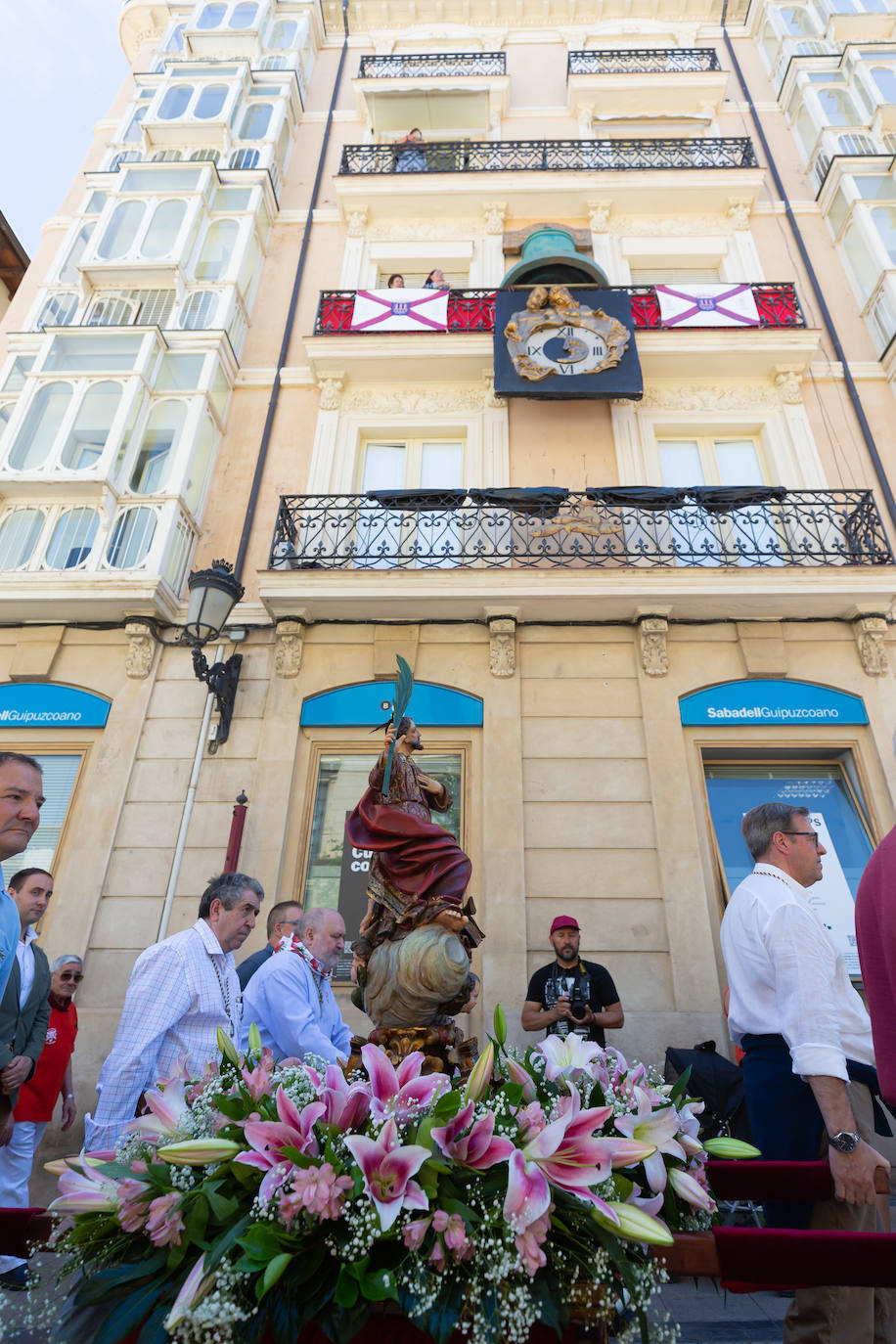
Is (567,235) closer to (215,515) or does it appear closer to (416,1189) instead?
(215,515)

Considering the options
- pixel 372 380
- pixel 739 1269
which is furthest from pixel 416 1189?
pixel 372 380

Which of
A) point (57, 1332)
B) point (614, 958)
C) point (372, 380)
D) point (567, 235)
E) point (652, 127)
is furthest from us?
point (652, 127)

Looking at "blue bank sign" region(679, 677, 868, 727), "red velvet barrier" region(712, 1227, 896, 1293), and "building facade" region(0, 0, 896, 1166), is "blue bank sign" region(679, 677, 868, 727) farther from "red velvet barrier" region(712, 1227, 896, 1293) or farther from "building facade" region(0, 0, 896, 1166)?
"red velvet barrier" region(712, 1227, 896, 1293)

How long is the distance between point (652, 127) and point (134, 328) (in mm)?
10399

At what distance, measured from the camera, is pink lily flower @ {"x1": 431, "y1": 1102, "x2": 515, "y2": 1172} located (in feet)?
5.29

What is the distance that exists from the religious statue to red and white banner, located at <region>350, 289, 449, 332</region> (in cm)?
866

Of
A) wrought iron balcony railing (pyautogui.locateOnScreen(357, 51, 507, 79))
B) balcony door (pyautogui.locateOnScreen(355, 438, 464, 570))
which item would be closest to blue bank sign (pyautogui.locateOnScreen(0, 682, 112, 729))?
balcony door (pyautogui.locateOnScreen(355, 438, 464, 570))

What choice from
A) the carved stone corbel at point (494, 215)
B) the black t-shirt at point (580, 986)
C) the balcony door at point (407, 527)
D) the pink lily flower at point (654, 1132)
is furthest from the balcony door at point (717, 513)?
the pink lily flower at point (654, 1132)

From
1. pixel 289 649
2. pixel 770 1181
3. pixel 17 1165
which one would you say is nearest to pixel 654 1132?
pixel 770 1181

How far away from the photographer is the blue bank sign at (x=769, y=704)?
7688 mm

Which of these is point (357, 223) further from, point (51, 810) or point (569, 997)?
point (569, 997)

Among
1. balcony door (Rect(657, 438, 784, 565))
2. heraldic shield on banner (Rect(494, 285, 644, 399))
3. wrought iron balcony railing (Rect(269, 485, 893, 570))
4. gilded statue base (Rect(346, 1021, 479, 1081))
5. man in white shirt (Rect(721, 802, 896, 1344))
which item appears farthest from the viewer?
heraldic shield on banner (Rect(494, 285, 644, 399))

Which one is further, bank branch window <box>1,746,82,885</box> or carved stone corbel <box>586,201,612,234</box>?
carved stone corbel <box>586,201,612,234</box>

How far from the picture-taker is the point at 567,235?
11.5m
